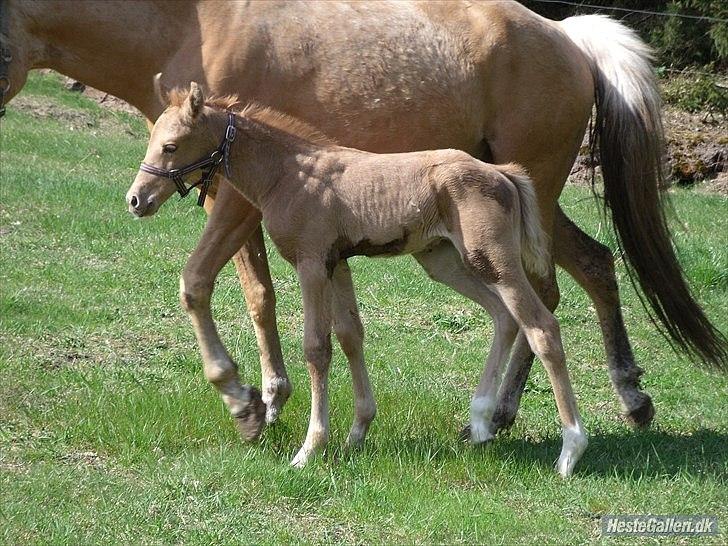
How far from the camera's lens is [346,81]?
5719mm

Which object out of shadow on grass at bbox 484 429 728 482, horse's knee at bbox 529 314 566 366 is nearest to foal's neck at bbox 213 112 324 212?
horse's knee at bbox 529 314 566 366

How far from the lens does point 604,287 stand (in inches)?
258

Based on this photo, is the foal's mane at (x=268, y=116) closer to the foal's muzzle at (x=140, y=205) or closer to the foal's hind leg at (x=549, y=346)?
the foal's muzzle at (x=140, y=205)

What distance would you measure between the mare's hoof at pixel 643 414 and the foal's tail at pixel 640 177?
1.44 ft

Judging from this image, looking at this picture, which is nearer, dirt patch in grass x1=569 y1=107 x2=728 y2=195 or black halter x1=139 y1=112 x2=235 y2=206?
black halter x1=139 y1=112 x2=235 y2=206

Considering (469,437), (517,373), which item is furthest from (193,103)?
(517,373)

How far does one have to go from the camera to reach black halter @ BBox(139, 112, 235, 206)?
196 inches

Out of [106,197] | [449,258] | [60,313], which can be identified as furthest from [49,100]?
[449,258]

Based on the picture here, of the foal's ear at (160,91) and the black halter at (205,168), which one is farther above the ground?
the foal's ear at (160,91)

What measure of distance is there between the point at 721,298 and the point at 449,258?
3.99 meters

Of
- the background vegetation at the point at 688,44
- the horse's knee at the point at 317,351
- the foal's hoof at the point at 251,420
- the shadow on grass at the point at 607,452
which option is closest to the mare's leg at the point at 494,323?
the shadow on grass at the point at 607,452

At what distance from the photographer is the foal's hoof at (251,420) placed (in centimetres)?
546

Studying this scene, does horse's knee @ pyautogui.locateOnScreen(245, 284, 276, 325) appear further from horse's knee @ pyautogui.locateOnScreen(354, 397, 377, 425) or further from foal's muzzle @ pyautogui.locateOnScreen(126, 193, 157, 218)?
foal's muzzle @ pyautogui.locateOnScreen(126, 193, 157, 218)

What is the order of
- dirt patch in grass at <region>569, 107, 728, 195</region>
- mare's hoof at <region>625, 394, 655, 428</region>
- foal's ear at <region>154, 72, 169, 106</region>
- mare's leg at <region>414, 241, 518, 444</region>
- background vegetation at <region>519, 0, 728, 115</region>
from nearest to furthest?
foal's ear at <region>154, 72, 169, 106</region> → mare's leg at <region>414, 241, 518, 444</region> → mare's hoof at <region>625, 394, 655, 428</region> → dirt patch in grass at <region>569, 107, 728, 195</region> → background vegetation at <region>519, 0, 728, 115</region>
